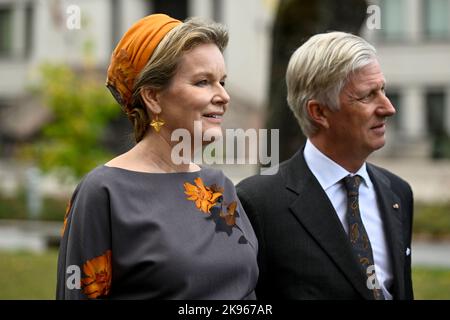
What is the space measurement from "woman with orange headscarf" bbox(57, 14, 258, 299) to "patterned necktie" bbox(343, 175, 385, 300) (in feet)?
1.58

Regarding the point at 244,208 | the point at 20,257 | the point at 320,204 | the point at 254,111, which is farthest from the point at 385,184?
the point at 254,111

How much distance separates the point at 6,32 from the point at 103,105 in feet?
51.7

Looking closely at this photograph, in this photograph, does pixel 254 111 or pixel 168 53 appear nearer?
pixel 168 53

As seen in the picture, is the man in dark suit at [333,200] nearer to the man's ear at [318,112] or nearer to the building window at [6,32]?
the man's ear at [318,112]

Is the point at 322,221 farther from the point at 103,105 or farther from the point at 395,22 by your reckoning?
the point at 395,22

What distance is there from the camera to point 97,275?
2791mm

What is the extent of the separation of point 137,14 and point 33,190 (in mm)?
10579

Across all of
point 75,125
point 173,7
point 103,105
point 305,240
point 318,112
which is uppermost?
point 173,7

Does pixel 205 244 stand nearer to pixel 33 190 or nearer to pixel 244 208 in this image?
pixel 244 208

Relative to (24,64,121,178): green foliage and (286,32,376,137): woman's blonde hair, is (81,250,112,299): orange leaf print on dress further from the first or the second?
(24,64,121,178): green foliage

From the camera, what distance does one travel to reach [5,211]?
20078 millimetres

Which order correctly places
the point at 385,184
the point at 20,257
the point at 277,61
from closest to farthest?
the point at 385,184 < the point at 277,61 < the point at 20,257

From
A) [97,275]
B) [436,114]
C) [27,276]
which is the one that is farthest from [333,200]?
[436,114]

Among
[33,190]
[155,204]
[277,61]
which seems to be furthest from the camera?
[33,190]
